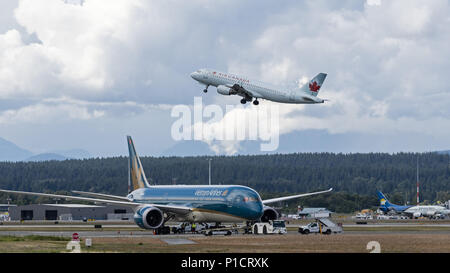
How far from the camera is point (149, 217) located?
87438 mm

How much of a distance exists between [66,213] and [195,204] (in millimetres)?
107564

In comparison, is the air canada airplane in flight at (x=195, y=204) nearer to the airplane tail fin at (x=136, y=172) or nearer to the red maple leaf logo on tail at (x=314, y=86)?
the airplane tail fin at (x=136, y=172)

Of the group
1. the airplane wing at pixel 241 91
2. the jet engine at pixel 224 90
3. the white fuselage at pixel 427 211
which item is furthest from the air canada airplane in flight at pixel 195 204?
the white fuselage at pixel 427 211

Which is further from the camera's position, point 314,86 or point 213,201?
point 314,86

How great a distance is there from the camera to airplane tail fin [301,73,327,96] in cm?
10106

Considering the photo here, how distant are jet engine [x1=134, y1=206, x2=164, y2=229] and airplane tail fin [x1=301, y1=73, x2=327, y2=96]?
2618 cm

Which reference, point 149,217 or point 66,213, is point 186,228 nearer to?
point 149,217

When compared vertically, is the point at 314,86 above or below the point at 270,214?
above

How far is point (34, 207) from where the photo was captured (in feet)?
631

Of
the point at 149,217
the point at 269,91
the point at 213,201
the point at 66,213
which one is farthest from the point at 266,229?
the point at 66,213

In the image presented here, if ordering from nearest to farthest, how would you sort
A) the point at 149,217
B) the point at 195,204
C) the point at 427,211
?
the point at 149,217
the point at 195,204
the point at 427,211

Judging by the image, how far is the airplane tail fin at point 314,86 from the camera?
10106 centimetres

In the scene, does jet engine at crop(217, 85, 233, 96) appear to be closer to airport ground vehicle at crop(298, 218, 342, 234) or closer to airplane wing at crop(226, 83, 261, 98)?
airplane wing at crop(226, 83, 261, 98)
